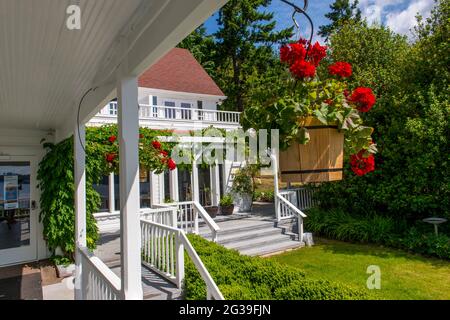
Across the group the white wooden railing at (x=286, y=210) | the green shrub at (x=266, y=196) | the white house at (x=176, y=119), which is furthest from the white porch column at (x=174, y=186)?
the green shrub at (x=266, y=196)

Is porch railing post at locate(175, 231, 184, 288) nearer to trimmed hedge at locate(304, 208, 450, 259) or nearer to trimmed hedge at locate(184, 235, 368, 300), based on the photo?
trimmed hedge at locate(184, 235, 368, 300)

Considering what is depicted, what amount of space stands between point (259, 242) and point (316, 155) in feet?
21.1

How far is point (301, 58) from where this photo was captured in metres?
1.70

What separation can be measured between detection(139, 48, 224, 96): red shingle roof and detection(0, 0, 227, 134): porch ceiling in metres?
11.4

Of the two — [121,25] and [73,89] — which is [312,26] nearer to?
[121,25]

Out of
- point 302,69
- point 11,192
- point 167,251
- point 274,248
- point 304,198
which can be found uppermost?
point 302,69

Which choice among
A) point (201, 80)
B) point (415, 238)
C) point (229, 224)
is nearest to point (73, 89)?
point (229, 224)

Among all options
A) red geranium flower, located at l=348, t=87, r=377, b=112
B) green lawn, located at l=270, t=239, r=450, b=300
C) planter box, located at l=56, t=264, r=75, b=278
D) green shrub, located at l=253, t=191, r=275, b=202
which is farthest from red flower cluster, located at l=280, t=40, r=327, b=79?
green shrub, located at l=253, t=191, r=275, b=202

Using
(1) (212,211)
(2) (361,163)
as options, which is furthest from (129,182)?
(1) (212,211)

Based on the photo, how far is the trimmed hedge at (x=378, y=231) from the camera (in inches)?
278

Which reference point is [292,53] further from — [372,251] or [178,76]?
[178,76]

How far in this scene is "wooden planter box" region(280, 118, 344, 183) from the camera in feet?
5.65

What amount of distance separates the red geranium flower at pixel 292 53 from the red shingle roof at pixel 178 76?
518 inches
